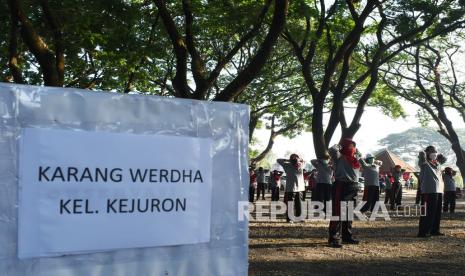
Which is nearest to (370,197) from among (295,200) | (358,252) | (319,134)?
(319,134)

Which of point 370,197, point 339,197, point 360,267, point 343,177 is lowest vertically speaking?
point 360,267

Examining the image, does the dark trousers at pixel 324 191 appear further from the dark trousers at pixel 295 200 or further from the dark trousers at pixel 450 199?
the dark trousers at pixel 450 199

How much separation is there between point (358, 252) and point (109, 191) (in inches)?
260

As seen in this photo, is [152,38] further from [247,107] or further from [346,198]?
[247,107]

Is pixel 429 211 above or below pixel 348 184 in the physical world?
below

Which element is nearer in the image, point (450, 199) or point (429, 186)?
point (429, 186)

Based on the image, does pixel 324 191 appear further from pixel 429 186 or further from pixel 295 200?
pixel 429 186

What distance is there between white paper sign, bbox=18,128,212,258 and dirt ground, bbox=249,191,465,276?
4.14m

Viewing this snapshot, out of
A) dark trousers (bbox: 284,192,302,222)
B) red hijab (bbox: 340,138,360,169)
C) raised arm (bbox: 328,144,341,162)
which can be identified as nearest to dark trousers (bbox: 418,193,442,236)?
red hijab (bbox: 340,138,360,169)

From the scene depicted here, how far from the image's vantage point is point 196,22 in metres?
16.1

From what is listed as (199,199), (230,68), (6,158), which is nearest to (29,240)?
(6,158)

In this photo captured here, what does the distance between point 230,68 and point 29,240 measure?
26600 millimetres

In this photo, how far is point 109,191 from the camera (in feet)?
9.44

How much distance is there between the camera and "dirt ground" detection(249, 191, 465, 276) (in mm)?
7387
